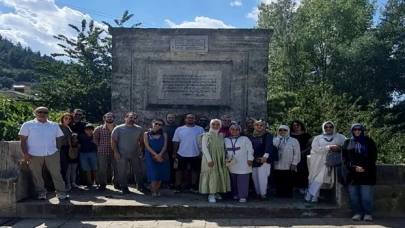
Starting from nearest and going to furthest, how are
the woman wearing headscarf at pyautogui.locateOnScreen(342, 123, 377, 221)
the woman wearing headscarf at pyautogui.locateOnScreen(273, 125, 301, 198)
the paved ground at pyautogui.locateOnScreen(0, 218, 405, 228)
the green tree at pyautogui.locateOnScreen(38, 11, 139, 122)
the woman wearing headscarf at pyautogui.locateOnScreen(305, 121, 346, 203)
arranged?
the paved ground at pyautogui.locateOnScreen(0, 218, 405, 228) < the woman wearing headscarf at pyautogui.locateOnScreen(342, 123, 377, 221) < the woman wearing headscarf at pyautogui.locateOnScreen(305, 121, 346, 203) < the woman wearing headscarf at pyautogui.locateOnScreen(273, 125, 301, 198) < the green tree at pyautogui.locateOnScreen(38, 11, 139, 122)

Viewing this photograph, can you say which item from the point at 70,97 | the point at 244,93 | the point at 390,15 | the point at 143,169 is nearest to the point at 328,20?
the point at 390,15

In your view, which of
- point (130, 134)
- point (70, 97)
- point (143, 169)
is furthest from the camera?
point (70, 97)

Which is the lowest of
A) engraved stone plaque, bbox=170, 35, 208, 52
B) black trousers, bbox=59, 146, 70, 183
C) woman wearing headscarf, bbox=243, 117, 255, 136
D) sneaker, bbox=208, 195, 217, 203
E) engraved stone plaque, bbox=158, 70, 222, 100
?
sneaker, bbox=208, 195, 217, 203

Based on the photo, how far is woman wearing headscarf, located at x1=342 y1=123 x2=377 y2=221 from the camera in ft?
22.9

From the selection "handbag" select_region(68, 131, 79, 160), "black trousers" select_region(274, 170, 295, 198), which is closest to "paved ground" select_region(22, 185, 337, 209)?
"black trousers" select_region(274, 170, 295, 198)

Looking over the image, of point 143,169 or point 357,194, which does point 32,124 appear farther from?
point 357,194

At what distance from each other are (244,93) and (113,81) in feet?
10.0

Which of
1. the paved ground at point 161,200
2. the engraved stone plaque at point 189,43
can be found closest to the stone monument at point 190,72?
the engraved stone plaque at point 189,43

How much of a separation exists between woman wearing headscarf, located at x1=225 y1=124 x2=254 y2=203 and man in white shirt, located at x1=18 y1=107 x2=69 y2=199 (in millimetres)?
3046

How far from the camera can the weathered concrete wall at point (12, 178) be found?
7.27 m

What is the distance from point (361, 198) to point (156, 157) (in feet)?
12.0

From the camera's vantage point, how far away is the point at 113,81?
9.85m

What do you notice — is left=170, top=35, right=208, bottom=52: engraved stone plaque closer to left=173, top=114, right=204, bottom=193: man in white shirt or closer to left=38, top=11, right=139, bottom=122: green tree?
left=173, top=114, right=204, bottom=193: man in white shirt

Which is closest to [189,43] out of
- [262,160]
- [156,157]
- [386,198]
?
[156,157]
